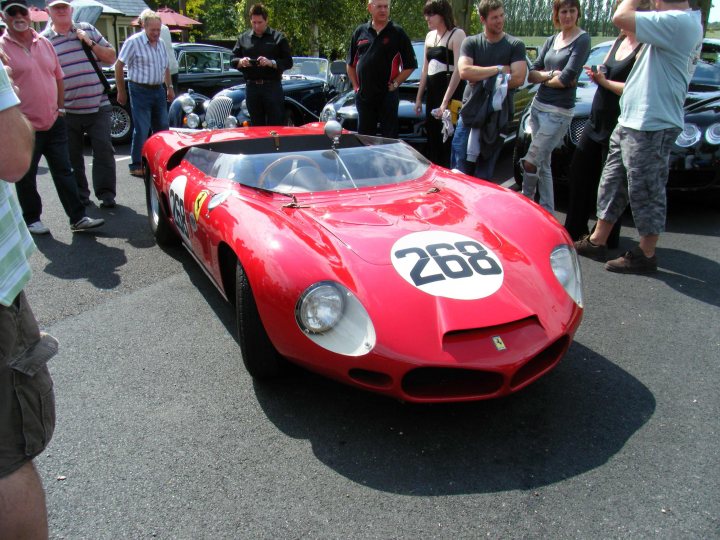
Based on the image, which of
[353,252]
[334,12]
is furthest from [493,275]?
[334,12]

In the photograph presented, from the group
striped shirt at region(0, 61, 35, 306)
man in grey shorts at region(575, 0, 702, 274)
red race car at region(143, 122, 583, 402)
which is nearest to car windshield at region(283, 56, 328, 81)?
man in grey shorts at region(575, 0, 702, 274)

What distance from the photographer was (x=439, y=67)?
547 centimetres

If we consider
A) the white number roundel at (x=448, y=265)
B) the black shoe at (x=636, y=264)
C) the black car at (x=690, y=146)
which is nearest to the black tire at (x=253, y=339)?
the white number roundel at (x=448, y=265)

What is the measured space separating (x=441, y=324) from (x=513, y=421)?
21.5 inches

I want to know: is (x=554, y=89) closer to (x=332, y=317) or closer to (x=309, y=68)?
(x=332, y=317)

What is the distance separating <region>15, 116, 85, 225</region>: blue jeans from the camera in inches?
177

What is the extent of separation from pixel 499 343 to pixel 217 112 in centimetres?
547

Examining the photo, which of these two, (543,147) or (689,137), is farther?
(689,137)

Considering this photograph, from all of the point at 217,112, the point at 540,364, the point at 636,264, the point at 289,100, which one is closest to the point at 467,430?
the point at 540,364

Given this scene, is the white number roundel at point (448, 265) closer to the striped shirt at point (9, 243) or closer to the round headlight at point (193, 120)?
the striped shirt at point (9, 243)

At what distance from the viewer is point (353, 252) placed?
2.41 meters

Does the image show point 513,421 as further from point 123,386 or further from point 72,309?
point 72,309

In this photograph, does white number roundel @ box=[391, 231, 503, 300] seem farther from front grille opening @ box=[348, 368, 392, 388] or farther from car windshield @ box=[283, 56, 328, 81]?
car windshield @ box=[283, 56, 328, 81]

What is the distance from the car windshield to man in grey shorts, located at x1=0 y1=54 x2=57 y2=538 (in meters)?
9.42
